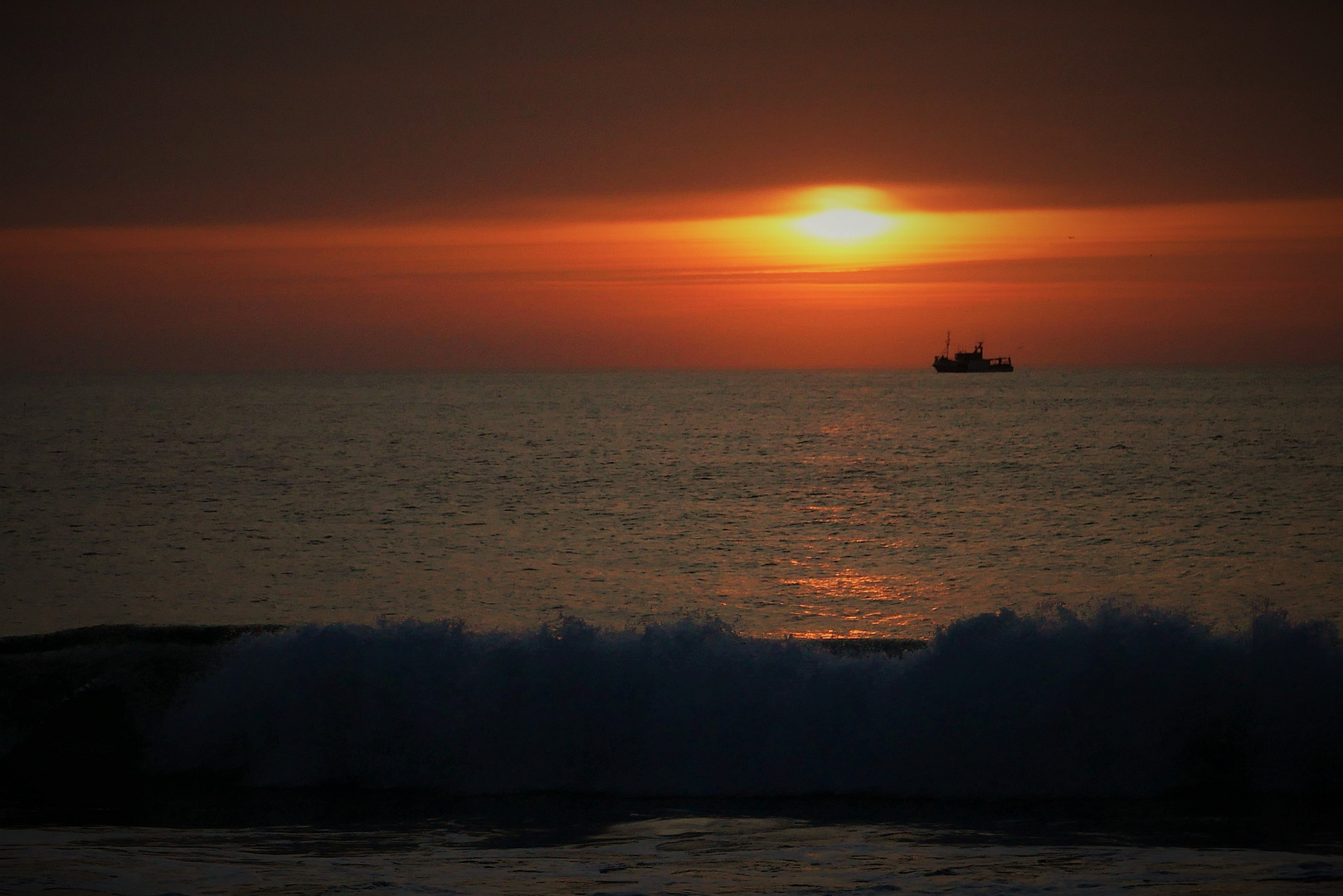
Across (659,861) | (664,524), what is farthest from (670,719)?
(664,524)

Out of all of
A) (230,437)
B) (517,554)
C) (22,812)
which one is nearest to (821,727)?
(22,812)

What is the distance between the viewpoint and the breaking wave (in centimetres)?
1105

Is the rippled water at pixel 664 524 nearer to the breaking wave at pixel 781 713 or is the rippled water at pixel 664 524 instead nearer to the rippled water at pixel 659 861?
the breaking wave at pixel 781 713

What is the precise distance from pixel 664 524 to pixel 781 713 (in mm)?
21250

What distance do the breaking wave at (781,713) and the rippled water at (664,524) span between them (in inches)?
234

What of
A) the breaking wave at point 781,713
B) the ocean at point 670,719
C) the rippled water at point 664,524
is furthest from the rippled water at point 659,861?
the rippled water at point 664,524

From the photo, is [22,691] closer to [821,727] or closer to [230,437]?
[821,727]

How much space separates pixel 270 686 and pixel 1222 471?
152 feet

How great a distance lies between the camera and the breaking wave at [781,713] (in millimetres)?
11055

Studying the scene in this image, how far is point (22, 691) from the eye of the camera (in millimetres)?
13383

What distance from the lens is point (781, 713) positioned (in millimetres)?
11805

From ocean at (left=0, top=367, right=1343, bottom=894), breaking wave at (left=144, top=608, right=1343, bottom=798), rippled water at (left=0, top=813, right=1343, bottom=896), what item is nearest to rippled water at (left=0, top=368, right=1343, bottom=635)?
ocean at (left=0, top=367, right=1343, bottom=894)

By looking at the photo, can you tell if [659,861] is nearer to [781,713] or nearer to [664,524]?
[781,713]

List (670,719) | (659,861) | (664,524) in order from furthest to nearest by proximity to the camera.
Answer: (664,524) → (670,719) → (659,861)
